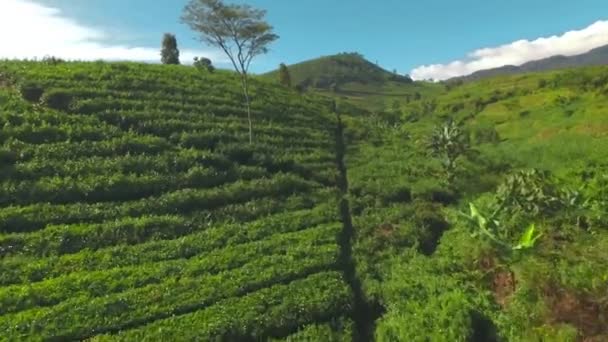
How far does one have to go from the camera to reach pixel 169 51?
86.1m

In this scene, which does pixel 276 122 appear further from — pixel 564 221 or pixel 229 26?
pixel 564 221

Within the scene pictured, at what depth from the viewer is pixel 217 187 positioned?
44.5 meters

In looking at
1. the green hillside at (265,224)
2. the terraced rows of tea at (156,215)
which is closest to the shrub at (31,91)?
the terraced rows of tea at (156,215)

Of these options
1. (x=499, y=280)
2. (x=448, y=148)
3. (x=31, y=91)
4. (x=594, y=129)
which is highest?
(x=31, y=91)

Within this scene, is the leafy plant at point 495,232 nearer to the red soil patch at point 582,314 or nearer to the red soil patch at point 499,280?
the red soil patch at point 499,280

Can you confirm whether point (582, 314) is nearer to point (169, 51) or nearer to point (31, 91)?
point (31, 91)

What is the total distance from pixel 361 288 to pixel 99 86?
37382 millimetres

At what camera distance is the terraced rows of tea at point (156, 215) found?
92.8 feet

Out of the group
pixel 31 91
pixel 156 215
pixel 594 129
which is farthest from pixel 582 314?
pixel 31 91

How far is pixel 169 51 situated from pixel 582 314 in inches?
2887

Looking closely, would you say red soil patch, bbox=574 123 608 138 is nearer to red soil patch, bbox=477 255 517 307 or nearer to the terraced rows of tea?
the terraced rows of tea

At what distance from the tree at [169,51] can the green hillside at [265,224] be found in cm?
1997

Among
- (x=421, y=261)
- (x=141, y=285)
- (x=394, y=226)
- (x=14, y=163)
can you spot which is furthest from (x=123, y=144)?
(x=421, y=261)

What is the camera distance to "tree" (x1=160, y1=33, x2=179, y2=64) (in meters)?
85.4
